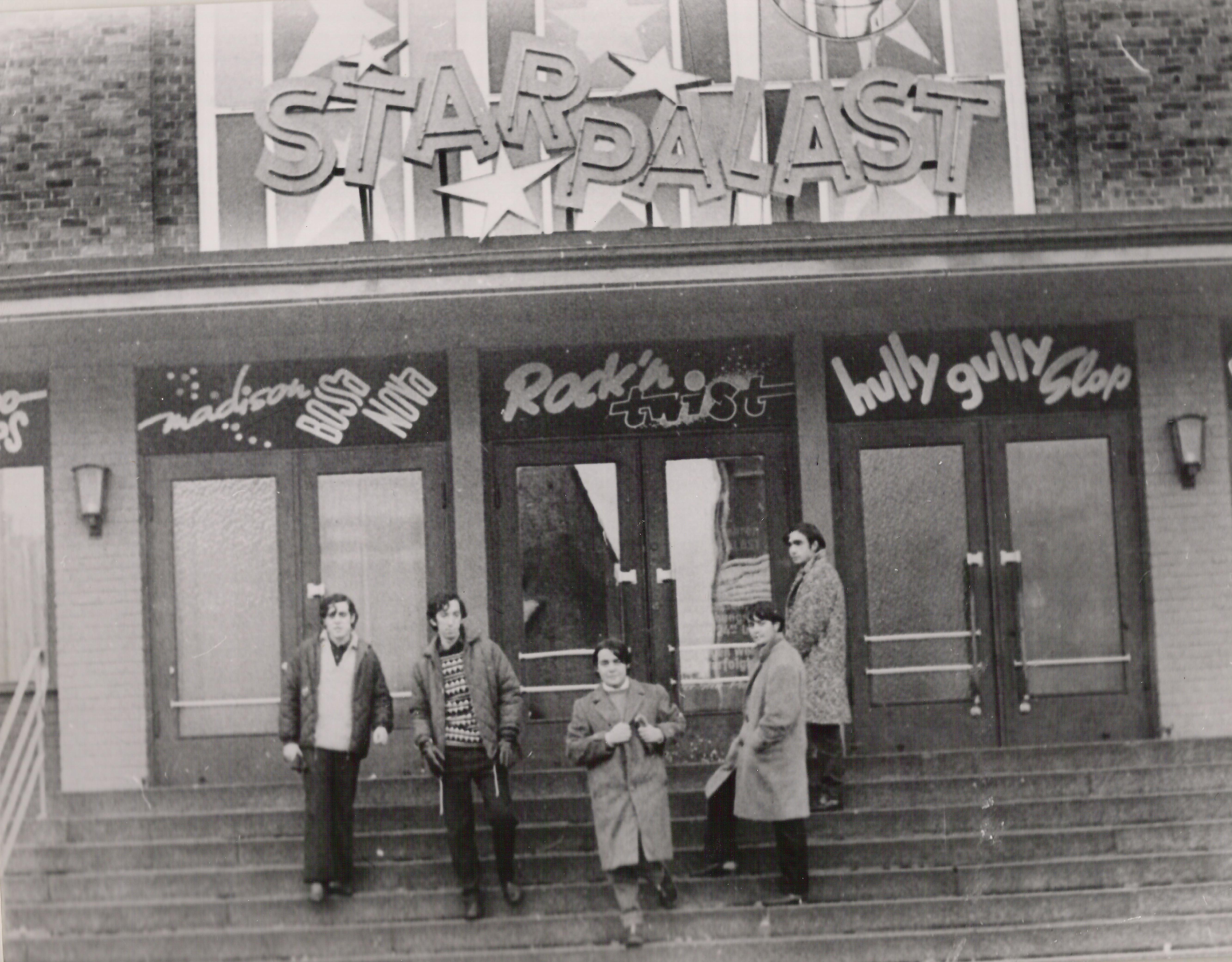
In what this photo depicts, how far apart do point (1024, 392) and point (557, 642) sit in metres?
3.77

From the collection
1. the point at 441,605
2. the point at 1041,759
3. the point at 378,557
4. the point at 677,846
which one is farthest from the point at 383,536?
the point at 1041,759

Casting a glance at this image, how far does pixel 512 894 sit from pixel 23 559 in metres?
4.74

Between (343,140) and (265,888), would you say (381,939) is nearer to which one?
(265,888)

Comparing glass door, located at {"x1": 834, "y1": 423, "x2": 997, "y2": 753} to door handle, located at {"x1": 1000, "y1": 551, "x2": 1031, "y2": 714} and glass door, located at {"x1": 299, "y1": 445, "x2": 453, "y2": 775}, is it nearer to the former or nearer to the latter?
door handle, located at {"x1": 1000, "y1": 551, "x2": 1031, "y2": 714}

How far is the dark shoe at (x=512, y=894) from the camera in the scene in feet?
27.3

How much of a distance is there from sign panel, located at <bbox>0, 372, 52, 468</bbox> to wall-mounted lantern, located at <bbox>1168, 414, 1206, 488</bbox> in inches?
312

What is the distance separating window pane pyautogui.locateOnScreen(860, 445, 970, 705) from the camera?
1089 cm

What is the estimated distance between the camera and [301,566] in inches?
430

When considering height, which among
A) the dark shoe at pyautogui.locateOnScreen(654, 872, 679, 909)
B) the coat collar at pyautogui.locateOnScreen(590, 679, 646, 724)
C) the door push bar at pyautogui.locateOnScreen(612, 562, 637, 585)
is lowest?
the dark shoe at pyautogui.locateOnScreen(654, 872, 679, 909)

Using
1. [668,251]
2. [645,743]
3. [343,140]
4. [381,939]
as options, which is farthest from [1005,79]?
[381,939]

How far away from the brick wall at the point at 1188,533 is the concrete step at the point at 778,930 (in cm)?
265

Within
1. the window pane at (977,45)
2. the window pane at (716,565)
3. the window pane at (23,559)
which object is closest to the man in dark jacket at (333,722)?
the window pane at (716,565)

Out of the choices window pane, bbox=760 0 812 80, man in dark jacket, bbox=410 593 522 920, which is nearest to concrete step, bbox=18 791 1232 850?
man in dark jacket, bbox=410 593 522 920

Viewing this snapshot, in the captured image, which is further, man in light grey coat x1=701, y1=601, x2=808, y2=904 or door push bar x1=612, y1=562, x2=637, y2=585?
door push bar x1=612, y1=562, x2=637, y2=585
